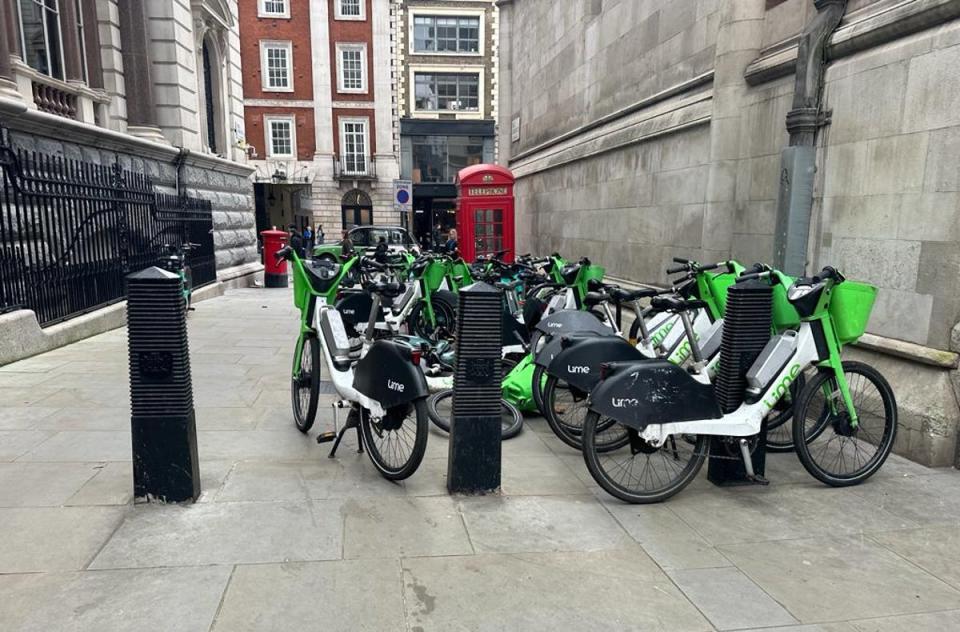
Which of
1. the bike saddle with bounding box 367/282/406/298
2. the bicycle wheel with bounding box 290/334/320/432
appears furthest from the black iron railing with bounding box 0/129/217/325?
the bike saddle with bounding box 367/282/406/298

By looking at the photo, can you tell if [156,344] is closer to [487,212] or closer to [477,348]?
[477,348]

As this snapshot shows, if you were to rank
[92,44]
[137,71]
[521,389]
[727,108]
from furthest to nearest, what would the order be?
[137,71], [92,44], [727,108], [521,389]

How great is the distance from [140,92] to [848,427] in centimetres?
1302

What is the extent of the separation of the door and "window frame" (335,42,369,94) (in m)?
23.7

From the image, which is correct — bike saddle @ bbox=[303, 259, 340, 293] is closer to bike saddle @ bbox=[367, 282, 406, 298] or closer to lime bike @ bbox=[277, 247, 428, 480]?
lime bike @ bbox=[277, 247, 428, 480]

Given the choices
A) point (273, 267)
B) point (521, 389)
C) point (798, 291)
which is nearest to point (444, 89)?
point (273, 267)

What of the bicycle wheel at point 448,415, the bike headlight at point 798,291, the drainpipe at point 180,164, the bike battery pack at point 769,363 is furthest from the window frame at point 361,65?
the bike battery pack at point 769,363

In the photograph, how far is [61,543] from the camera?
9.87ft

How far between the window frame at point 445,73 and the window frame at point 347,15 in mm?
3887

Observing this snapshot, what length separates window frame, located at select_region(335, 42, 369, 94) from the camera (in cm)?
3391

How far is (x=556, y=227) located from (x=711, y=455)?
9.08 m

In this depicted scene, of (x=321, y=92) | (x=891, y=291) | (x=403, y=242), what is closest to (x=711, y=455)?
(x=891, y=291)

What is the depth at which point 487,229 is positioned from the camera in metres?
13.7

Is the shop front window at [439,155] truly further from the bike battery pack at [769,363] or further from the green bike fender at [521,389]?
the bike battery pack at [769,363]
